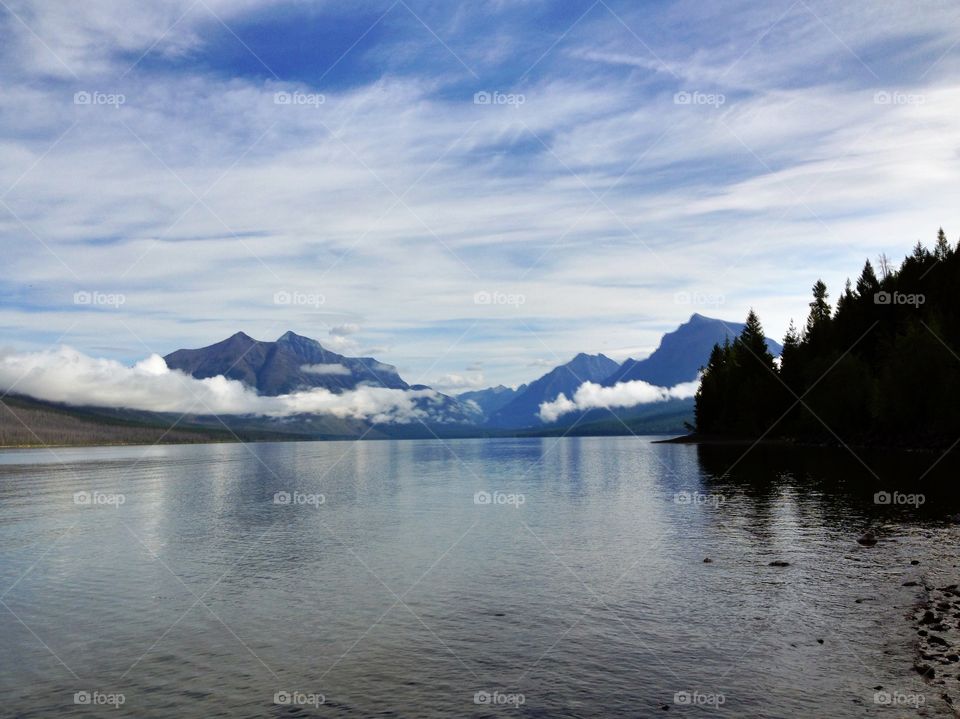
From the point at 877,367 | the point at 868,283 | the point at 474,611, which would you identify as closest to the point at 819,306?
the point at 868,283

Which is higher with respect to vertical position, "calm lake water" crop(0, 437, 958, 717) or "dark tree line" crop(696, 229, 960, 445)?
"dark tree line" crop(696, 229, 960, 445)

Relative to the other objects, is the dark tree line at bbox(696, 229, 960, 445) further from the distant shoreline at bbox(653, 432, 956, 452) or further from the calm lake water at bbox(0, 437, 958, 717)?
the calm lake water at bbox(0, 437, 958, 717)

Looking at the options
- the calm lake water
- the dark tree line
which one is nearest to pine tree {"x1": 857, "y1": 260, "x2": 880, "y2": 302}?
the dark tree line

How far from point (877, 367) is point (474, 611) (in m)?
139

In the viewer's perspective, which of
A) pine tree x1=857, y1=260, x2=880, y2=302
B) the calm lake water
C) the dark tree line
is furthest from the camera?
pine tree x1=857, y1=260, x2=880, y2=302

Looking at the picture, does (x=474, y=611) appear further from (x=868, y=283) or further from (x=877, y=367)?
(x=868, y=283)

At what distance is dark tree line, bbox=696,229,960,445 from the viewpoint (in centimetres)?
11425

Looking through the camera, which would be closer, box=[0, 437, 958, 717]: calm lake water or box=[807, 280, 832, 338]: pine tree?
box=[0, 437, 958, 717]: calm lake water

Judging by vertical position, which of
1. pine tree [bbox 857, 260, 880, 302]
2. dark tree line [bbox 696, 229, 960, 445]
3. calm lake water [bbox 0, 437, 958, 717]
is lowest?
calm lake water [bbox 0, 437, 958, 717]

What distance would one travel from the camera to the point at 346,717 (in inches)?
884

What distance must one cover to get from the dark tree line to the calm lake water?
190ft

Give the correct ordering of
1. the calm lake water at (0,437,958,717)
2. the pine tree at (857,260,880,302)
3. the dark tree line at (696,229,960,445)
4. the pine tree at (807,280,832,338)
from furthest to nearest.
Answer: the pine tree at (807,280,832,338)
the pine tree at (857,260,880,302)
the dark tree line at (696,229,960,445)
the calm lake water at (0,437,958,717)

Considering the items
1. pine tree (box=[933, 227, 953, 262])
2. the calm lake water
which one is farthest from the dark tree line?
the calm lake water

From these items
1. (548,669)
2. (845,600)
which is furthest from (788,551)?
(548,669)
